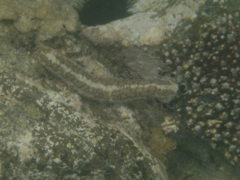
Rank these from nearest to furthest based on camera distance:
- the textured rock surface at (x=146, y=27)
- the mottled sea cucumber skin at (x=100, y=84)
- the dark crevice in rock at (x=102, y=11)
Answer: the mottled sea cucumber skin at (x=100, y=84) < the textured rock surface at (x=146, y=27) < the dark crevice in rock at (x=102, y=11)

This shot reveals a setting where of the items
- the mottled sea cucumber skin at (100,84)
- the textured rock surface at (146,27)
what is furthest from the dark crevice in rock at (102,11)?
the mottled sea cucumber skin at (100,84)

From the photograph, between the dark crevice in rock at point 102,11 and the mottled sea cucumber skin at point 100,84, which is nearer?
the mottled sea cucumber skin at point 100,84

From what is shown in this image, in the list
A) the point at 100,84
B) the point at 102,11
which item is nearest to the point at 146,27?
the point at 102,11

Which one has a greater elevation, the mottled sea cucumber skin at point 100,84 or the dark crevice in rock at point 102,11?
the dark crevice in rock at point 102,11

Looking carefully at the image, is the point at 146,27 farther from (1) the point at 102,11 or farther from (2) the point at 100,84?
(2) the point at 100,84

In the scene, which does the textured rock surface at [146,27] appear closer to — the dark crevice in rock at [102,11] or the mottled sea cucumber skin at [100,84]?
the dark crevice in rock at [102,11]

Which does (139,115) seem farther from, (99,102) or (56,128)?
(56,128)

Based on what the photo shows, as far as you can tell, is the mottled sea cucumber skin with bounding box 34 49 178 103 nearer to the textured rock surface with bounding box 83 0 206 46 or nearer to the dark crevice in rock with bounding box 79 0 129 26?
the textured rock surface with bounding box 83 0 206 46

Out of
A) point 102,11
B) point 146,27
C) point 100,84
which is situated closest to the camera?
point 100,84
